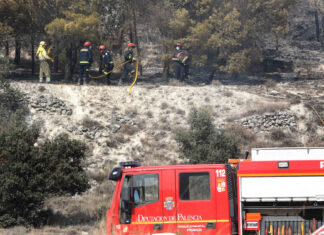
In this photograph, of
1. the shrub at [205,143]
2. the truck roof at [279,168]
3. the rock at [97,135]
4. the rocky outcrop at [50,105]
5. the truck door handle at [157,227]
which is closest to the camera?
the truck roof at [279,168]

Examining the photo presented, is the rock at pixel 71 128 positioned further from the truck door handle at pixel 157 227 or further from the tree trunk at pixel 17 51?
the truck door handle at pixel 157 227

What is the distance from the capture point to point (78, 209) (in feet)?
56.9

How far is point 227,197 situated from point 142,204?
1635 millimetres

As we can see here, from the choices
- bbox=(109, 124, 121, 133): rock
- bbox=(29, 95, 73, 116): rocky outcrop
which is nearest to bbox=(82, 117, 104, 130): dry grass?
bbox=(109, 124, 121, 133): rock

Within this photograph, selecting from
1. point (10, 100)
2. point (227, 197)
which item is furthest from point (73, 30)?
point (227, 197)

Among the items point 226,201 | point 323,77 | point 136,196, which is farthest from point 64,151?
point 323,77

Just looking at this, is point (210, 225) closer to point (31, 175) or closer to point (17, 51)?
point (31, 175)

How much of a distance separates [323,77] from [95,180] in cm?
2004

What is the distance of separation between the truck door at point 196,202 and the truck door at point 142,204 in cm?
40

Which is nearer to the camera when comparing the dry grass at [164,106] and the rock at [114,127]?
the rock at [114,127]

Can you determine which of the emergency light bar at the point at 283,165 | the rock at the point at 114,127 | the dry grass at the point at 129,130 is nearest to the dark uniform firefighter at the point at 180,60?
the dry grass at the point at 129,130

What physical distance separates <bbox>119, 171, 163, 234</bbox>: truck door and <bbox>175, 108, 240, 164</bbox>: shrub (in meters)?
9.98

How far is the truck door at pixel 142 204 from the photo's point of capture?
9336mm

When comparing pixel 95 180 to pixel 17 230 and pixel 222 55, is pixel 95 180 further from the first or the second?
pixel 222 55
